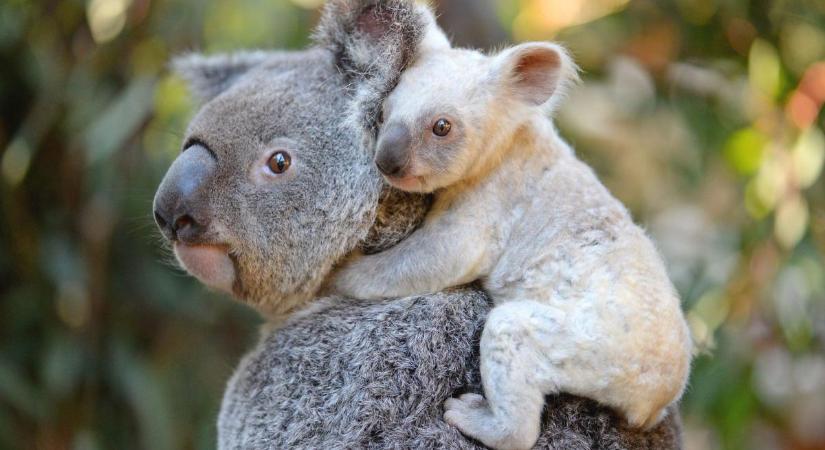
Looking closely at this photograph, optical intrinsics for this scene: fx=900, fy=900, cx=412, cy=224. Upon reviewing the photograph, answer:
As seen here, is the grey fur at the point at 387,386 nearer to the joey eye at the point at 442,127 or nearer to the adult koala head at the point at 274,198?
the adult koala head at the point at 274,198

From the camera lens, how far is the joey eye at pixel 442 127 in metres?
1.77

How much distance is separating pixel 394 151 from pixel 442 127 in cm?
13

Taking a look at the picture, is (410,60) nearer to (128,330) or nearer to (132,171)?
(132,171)

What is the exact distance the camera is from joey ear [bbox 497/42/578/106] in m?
1.81

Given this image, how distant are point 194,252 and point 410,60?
61 centimetres

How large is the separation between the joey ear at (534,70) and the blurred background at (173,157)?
1.78 metres

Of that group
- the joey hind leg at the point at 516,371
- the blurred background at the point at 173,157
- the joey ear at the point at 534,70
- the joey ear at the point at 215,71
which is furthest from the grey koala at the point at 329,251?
the blurred background at the point at 173,157

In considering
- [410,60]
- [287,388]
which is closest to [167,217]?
[287,388]

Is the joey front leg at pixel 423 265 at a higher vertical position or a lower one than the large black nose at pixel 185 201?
lower

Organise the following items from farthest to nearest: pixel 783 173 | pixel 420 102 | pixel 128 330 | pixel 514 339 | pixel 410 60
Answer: pixel 128 330
pixel 783 173
pixel 410 60
pixel 420 102
pixel 514 339

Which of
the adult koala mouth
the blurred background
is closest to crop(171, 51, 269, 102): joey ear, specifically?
the adult koala mouth

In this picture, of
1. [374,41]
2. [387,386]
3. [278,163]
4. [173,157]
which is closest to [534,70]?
[374,41]

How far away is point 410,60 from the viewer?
192 cm

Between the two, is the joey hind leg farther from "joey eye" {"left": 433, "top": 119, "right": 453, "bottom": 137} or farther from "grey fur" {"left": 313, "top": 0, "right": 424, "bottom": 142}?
"grey fur" {"left": 313, "top": 0, "right": 424, "bottom": 142}
